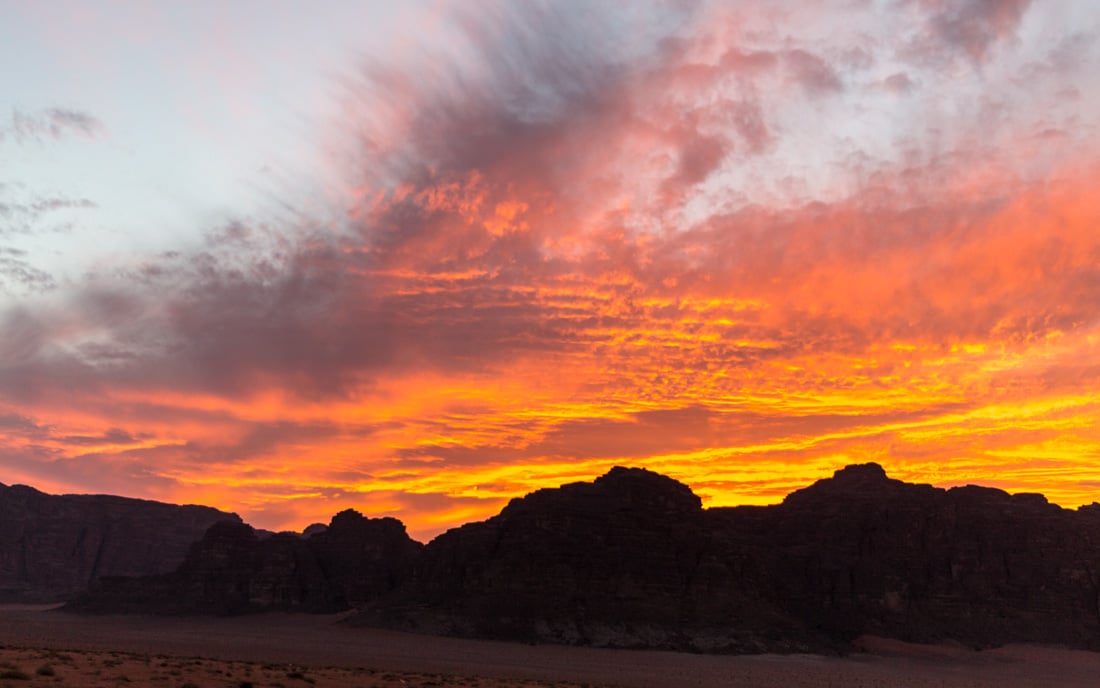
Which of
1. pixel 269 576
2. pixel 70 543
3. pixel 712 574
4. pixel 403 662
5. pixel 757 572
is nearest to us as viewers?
pixel 403 662

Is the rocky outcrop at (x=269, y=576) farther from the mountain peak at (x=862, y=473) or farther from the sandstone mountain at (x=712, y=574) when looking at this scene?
the mountain peak at (x=862, y=473)

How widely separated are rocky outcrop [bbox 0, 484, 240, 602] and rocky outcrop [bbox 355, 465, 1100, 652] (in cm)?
10064

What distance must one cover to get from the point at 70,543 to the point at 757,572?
150 metres

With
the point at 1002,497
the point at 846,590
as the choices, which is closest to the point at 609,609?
the point at 846,590

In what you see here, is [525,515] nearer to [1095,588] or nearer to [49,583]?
[1095,588]

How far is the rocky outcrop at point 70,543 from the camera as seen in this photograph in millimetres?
173250

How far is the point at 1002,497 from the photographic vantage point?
410 ft

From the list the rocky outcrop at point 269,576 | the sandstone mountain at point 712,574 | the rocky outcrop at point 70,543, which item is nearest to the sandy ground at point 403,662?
the sandstone mountain at point 712,574

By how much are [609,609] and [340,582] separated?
50.6 meters

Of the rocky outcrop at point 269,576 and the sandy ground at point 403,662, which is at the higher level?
the rocky outcrop at point 269,576

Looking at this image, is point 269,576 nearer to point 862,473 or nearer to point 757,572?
point 757,572

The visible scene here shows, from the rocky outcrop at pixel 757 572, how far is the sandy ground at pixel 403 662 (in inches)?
212

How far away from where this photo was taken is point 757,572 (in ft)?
368

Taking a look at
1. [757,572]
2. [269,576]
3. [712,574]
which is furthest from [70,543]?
[757,572]
